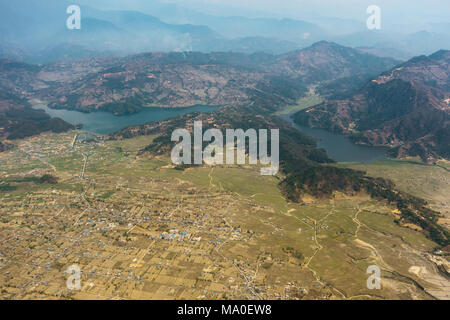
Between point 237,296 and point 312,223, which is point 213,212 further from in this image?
point 237,296

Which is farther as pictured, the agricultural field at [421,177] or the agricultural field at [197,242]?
the agricultural field at [421,177]

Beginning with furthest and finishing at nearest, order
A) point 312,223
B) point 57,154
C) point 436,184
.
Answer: point 57,154
point 436,184
point 312,223

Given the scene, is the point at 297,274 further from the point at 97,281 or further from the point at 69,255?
the point at 69,255

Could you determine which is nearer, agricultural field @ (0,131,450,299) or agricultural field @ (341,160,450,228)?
agricultural field @ (0,131,450,299)

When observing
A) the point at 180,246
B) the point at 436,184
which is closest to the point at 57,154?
the point at 180,246

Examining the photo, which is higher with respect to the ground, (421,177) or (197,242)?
(421,177)

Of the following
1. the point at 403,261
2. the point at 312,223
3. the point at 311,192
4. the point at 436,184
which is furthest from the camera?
the point at 436,184

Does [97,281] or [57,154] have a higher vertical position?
[57,154]

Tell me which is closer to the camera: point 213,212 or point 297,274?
point 297,274

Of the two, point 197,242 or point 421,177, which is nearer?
point 197,242
